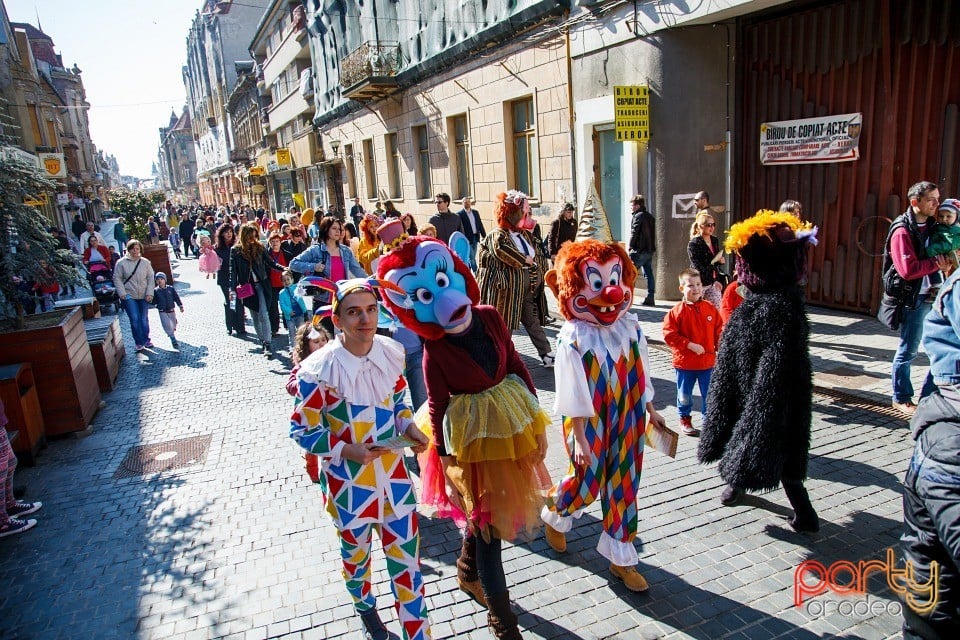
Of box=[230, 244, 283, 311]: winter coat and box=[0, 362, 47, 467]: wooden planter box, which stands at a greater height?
box=[230, 244, 283, 311]: winter coat

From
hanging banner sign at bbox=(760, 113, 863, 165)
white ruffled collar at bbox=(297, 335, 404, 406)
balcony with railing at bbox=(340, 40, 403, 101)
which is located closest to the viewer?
white ruffled collar at bbox=(297, 335, 404, 406)

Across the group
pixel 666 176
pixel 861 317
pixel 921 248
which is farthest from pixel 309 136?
pixel 921 248

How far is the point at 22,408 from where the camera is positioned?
5.77 metres

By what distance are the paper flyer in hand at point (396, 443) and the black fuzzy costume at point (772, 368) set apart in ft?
6.68

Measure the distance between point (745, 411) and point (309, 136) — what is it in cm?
2841

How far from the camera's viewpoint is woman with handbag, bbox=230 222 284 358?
28.7 ft

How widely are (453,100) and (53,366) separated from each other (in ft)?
37.5

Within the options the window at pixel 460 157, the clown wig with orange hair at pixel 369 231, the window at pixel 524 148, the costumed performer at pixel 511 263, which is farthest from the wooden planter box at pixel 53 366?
the window at pixel 460 157

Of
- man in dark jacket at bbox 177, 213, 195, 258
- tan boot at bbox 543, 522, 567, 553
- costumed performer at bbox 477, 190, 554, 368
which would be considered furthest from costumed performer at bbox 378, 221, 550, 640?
man in dark jacket at bbox 177, 213, 195, 258

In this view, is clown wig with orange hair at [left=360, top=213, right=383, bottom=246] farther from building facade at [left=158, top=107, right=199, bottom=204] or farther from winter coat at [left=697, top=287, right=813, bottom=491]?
building facade at [left=158, top=107, right=199, bottom=204]

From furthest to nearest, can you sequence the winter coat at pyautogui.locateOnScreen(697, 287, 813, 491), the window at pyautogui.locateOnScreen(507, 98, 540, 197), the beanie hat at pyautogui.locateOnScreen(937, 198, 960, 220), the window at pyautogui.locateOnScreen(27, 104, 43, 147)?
the window at pyautogui.locateOnScreen(27, 104, 43, 147), the window at pyautogui.locateOnScreen(507, 98, 540, 197), the beanie hat at pyautogui.locateOnScreen(937, 198, 960, 220), the winter coat at pyautogui.locateOnScreen(697, 287, 813, 491)

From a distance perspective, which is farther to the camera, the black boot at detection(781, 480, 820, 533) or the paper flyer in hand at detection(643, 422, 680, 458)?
the black boot at detection(781, 480, 820, 533)

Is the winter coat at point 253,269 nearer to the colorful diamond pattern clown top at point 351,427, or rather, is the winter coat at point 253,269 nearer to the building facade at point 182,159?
the colorful diamond pattern clown top at point 351,427

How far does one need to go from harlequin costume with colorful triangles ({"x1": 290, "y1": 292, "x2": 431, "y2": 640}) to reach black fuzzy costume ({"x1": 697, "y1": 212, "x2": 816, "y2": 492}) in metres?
2.03
